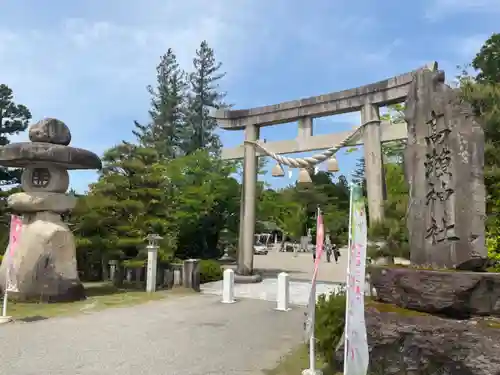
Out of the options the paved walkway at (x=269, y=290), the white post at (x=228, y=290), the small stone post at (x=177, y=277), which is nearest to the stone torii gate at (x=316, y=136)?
the paved walkway at (x=269, y=290)

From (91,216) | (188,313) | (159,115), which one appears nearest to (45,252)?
(91,216)

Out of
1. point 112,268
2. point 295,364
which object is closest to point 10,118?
point 112,268

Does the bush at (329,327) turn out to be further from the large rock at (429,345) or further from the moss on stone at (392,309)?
the large rock at (429,345)

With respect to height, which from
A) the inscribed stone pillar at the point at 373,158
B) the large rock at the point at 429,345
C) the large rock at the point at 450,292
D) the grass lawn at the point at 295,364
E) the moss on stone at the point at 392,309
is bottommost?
the grass lawn at the point at 295,364

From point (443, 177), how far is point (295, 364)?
144 inches

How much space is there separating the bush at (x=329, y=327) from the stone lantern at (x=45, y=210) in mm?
7992

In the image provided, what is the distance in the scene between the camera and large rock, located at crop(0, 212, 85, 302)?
1132 centimetres

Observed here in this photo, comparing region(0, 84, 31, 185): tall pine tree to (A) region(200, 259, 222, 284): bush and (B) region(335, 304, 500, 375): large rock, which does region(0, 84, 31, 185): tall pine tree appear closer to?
(A) region(200, 259, 222, 284): bush

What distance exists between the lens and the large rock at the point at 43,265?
11320 mm

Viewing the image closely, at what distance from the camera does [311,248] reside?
1524 inches

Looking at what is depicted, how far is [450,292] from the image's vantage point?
16.7ft

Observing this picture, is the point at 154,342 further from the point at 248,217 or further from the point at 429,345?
the point at 248,217

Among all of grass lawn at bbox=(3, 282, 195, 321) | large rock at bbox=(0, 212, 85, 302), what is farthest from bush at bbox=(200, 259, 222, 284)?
large rock at bbox=(0, 212, 85, 302)

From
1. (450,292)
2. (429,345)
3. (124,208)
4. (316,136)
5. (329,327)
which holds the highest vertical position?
(316,136)
